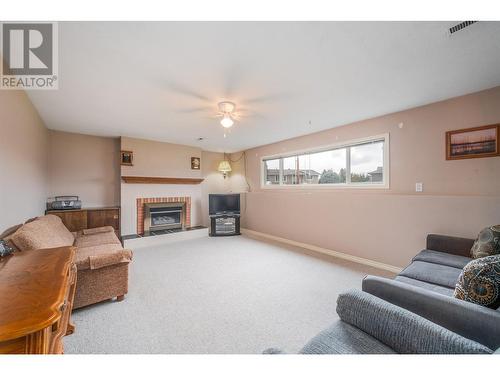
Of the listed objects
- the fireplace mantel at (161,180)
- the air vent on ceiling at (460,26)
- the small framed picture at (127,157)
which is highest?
the air vent on ceiling at (460,26)

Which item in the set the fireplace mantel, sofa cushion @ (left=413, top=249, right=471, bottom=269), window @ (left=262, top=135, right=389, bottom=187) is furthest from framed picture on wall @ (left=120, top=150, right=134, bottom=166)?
sofa cushion @ (left=413, top=249, right=471, bottom=269)

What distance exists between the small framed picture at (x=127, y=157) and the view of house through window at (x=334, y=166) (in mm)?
3158

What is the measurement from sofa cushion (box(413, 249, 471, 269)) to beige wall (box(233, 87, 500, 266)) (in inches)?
21.1

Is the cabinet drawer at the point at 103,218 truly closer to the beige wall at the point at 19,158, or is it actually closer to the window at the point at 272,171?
the beige wall at the point at 19,158

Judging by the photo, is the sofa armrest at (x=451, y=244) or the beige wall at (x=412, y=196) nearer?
the sofa armrest at (x=451, y=244)

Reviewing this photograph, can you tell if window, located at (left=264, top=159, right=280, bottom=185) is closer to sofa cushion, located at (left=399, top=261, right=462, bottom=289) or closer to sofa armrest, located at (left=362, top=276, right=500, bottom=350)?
sofa cushion, located at (left=399, top=261, right=462, bottom=289)

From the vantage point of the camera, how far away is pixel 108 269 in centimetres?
208

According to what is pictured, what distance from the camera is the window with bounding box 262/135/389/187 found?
10.4ft

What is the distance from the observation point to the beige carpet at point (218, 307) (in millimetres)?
1553

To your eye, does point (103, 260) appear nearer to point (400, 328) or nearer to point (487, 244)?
point (400, 328)

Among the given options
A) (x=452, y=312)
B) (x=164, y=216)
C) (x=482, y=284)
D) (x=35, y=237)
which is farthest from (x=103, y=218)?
(x=482, y=284)

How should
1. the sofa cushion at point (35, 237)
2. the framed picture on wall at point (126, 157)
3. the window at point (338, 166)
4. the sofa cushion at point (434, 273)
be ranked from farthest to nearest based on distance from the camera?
the framed picture on wall at point (126, 157), the window at point (338, 166), the sofa cushion at point (35, 237), the sofa cushion at point (434, 273)

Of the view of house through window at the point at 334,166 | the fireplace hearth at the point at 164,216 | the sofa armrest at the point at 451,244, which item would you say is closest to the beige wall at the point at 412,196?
the view of house through window at the point at 334,166
